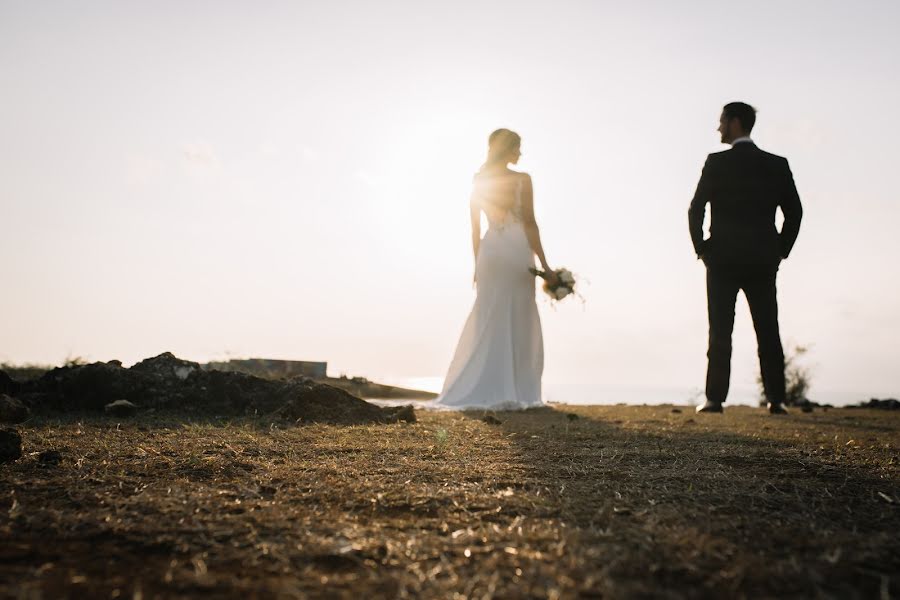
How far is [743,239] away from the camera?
26.7 feet

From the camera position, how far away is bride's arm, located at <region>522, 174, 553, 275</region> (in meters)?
10.2

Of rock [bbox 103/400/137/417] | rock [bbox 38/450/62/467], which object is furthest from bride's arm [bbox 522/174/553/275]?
rock [bbox 38/450/62/467]

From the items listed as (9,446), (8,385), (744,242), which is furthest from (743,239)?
(8,385)

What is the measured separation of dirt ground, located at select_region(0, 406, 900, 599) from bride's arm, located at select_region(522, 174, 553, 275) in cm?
652

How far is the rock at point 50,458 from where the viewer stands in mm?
3082

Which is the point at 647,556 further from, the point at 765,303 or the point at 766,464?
the point at 765,303

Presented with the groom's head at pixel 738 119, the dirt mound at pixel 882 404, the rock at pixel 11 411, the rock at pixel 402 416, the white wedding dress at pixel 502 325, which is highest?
the groom's head at pixel 738 119

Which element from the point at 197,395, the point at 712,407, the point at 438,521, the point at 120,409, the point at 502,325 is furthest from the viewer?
the point at 502,325

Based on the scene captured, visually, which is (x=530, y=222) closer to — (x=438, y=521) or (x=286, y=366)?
(x=286, y=366)

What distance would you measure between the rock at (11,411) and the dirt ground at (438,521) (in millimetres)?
1128

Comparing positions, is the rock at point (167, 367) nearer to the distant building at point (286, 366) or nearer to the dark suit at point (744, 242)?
the distant building at point (286, 366)

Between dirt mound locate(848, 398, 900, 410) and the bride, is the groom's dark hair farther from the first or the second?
dirt mound locate(848, 398, 900, 410)

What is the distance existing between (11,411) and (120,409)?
82 cm

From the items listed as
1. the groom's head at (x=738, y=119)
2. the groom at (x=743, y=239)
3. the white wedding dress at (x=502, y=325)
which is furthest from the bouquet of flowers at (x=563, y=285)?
the groom's head at (x=738, y=119)
